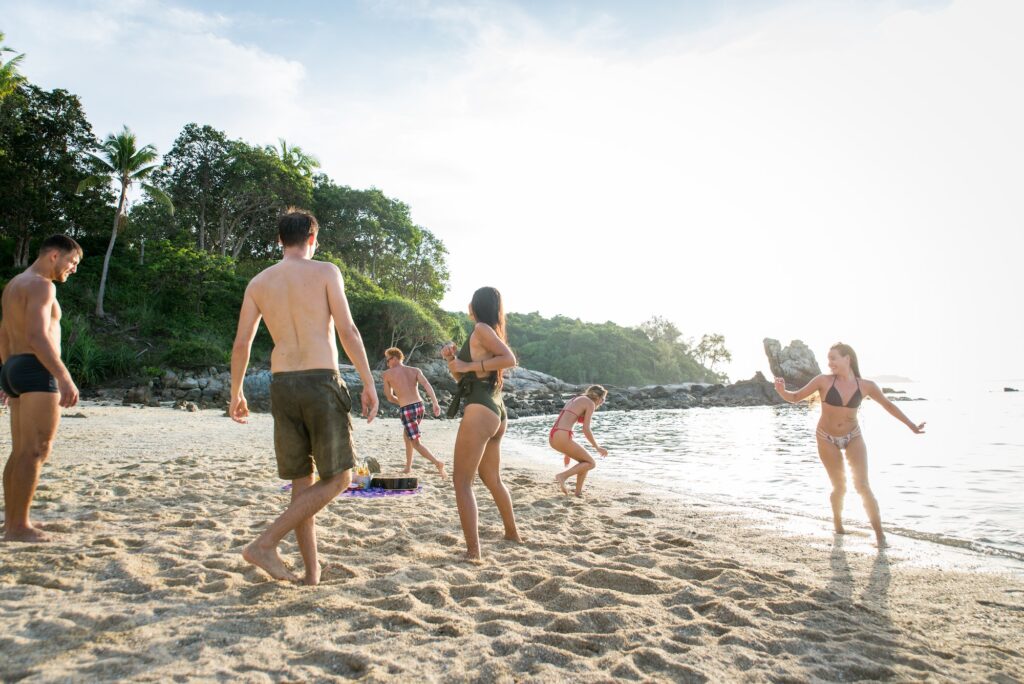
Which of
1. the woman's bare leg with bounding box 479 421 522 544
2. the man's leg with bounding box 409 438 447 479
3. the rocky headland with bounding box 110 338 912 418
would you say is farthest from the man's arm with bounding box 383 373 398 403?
the rocky headland with bounding box 110 338 912 418

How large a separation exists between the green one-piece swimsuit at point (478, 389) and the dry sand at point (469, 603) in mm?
1014

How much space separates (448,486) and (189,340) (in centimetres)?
2244

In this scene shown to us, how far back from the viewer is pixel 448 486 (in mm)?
7027

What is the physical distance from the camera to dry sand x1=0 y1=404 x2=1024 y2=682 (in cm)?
247

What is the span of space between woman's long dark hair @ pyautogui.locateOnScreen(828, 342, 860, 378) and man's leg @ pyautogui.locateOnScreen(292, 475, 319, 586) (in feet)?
15.9

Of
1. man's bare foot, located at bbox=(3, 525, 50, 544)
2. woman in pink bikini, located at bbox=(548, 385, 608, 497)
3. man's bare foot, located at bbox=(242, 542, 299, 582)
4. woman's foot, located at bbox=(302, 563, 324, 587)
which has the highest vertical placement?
woman in pink bikini, located at bbox=(548, 385, 608, 497)

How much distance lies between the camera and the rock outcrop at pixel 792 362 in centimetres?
5638

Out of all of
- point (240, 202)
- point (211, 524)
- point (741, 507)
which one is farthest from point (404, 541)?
point (240, 202)

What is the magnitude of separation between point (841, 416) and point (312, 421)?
4.69 m

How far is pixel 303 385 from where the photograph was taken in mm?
3184

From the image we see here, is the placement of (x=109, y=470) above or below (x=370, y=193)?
below

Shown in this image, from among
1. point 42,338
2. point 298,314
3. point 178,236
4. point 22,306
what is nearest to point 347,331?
point 298,314

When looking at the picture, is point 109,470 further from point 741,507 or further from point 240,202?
point 240,202

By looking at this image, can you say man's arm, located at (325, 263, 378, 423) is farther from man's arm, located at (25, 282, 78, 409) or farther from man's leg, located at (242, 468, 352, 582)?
man's arm, located at (25, 282, 78, 409)
